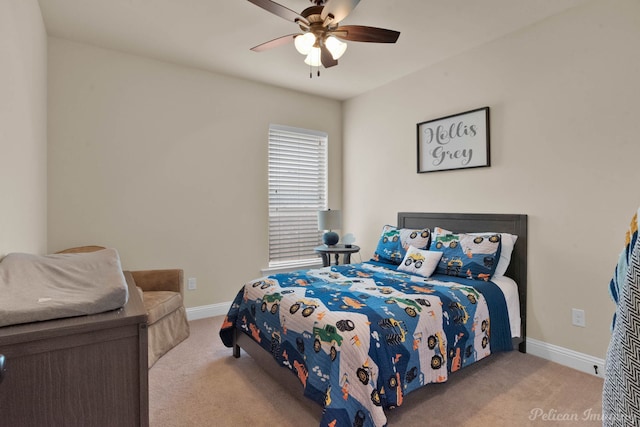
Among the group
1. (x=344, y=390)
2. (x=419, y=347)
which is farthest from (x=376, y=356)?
(x=419, y=347)

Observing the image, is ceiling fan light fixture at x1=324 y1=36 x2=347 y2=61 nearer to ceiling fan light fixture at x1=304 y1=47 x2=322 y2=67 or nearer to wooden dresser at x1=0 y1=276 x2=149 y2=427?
ceiling fan light fixture at x1=304 y1=47 x2=322 y2=67

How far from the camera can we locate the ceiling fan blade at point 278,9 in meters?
1.88

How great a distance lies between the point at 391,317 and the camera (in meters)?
1.87

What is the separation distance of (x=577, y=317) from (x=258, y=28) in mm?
3352

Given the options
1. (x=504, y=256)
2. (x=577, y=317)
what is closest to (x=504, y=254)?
(x=504, y=256)

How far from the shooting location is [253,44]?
300 cm

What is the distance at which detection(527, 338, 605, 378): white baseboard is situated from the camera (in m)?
2.36

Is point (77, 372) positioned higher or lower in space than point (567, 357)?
higher

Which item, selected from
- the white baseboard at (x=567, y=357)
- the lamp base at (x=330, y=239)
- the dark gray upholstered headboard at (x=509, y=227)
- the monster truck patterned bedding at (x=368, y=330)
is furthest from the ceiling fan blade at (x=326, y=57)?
the white baseboard at (x=567, y=357)

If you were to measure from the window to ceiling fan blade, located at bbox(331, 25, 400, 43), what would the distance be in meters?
1.93

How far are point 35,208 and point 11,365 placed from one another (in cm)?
188

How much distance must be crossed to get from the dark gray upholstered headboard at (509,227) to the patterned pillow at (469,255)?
24 centimetres

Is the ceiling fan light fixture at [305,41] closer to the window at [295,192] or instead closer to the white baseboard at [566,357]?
the window at [295,192]

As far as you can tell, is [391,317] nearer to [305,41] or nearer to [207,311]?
[305,41]
